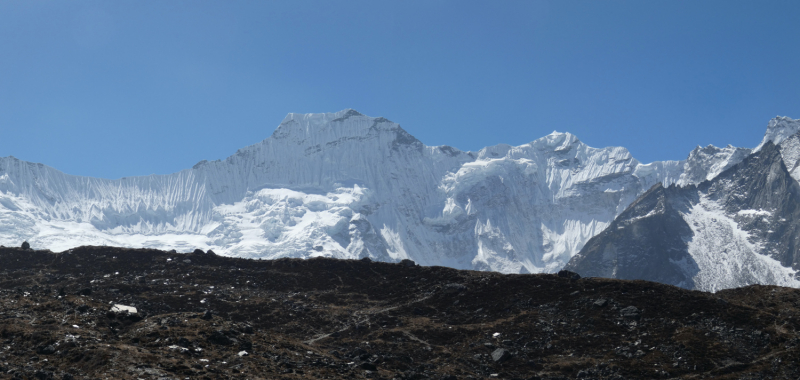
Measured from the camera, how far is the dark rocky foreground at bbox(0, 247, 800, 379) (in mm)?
35594

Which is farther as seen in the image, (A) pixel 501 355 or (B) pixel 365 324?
(B) pixel 365 324

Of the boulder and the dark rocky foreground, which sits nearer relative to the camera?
the dark rocky foreground

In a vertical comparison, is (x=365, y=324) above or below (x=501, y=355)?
above

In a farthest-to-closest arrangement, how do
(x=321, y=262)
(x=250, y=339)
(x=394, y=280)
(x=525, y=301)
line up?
(x=321, y=262)
(x=394, y=280)
(x=525, y=301)
(x=250, y=339)

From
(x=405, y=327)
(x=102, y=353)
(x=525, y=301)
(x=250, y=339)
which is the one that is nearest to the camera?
(x=102, y=353)

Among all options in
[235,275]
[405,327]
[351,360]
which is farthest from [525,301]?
[235,275]

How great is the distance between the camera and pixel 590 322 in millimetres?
49375

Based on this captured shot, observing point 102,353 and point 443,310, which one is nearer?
point 102,353

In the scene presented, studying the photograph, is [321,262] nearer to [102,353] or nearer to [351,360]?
[351,360]

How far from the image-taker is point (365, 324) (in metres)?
52.8

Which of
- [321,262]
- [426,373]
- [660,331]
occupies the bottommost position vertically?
[426,373]

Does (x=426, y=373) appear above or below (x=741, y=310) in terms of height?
below

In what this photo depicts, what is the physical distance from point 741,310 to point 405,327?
2513 centimetres

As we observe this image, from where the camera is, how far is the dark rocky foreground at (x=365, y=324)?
35594mm
